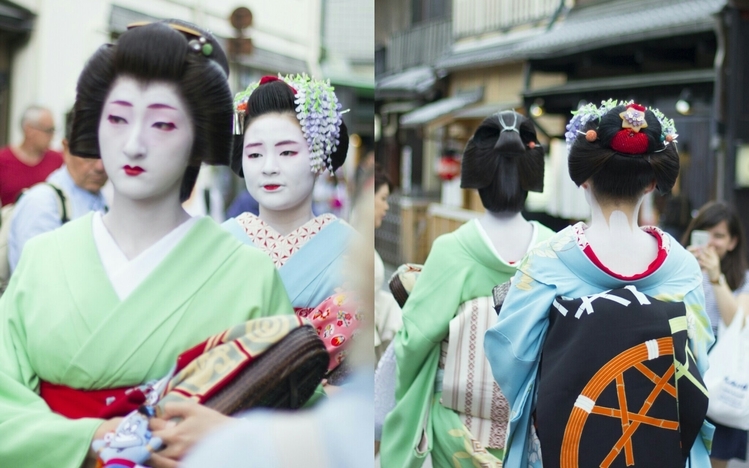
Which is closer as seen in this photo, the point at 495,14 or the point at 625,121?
the point at 625,121

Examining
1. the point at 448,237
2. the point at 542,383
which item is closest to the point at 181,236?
the point at 542,383

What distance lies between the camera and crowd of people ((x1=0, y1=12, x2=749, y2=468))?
71.4 inches

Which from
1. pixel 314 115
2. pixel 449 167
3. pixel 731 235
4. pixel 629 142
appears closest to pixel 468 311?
pixel 629 142

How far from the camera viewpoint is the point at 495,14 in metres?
16.7

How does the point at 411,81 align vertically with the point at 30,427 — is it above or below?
above

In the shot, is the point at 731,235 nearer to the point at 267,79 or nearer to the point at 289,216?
the point at 289,216

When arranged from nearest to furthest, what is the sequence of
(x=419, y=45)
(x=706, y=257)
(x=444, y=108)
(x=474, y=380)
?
(x=474, y=380), (x=706, y=257), (x=444, y=108), (x=419, y=45)

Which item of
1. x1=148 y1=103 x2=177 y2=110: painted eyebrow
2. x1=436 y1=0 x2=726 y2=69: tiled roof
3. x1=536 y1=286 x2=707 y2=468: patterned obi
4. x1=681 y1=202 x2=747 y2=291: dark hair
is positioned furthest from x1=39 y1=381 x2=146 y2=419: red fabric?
x1=436 y1=0 x2=726 y2=69: tiled roof

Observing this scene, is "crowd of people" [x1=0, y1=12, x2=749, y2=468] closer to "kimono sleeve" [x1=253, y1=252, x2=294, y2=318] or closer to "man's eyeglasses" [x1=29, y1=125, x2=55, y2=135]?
"kimono sleeve" [x1=253, y1=252, x2=294, y2=318]

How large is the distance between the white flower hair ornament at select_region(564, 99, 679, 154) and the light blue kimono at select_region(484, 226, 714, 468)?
30 cm

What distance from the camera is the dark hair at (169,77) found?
193 centimetres

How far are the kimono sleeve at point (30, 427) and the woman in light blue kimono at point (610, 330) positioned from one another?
1.28 meters

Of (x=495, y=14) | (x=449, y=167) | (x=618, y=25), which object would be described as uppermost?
(x=495, y=14)

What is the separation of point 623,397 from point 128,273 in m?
1.37
